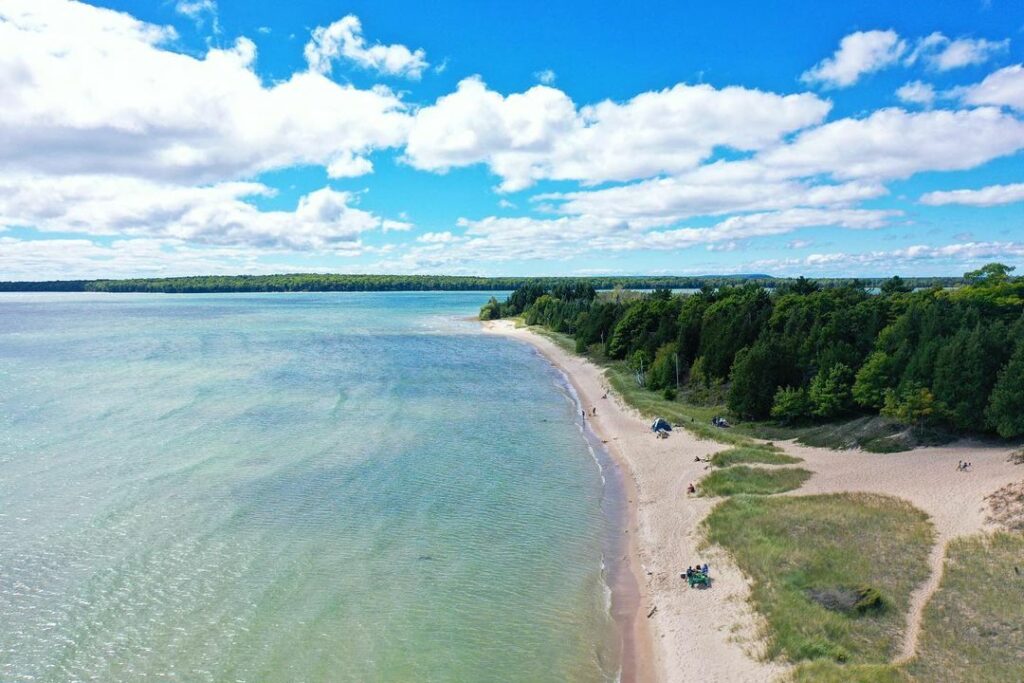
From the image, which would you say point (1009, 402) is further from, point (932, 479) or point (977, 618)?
point (977, 618)

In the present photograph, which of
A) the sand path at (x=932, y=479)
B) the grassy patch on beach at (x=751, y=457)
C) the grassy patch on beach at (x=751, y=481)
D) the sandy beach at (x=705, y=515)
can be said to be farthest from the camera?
the grassy patch on beach at (x=751, y=457)

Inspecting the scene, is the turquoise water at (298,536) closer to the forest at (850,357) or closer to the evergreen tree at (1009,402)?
the forest at (850,357)

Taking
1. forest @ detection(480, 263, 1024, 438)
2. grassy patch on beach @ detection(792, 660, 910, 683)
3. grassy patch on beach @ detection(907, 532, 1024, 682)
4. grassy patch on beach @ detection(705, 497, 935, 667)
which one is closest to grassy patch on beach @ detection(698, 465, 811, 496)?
grassy patch on beach @ detection(705, 497, 935, 667)

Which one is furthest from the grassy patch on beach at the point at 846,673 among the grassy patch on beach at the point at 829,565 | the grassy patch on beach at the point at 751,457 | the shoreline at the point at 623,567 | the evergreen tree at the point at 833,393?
the evergreen tree at the point at 833,393

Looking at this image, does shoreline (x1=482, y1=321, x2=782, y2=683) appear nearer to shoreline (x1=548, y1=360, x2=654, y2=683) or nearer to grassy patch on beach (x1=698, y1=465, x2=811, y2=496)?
shoreline (x1=548, y1=360, x2=654, y2=683)

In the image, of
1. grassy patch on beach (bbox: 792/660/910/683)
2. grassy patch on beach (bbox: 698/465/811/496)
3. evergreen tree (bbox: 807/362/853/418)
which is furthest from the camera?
evergreen tree (bbox: 807/362/853/418)
